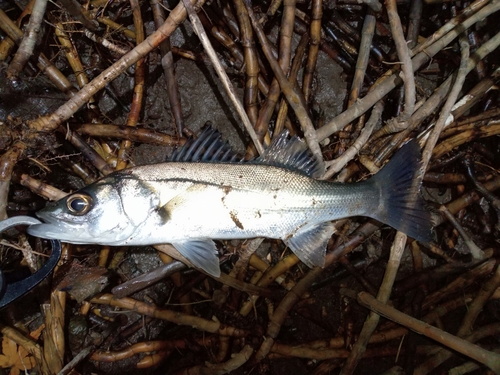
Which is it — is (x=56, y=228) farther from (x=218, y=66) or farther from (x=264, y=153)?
(x=218, y=66)

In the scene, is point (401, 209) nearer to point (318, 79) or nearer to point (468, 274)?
point (468, 274)

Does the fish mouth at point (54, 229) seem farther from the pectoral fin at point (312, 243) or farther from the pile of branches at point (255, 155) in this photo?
the pectoral fin at point (312, 243)

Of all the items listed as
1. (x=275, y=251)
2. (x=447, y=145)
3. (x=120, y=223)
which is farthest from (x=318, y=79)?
(x=120, y=223)

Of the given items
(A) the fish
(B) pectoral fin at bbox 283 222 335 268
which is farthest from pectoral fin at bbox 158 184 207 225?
(B) pectoral fin at bbox 283 222 335 268

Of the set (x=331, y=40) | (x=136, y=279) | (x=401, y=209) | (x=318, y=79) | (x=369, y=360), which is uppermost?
(x=331, y=40)

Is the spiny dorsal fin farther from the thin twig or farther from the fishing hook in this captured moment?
the fishing hook
